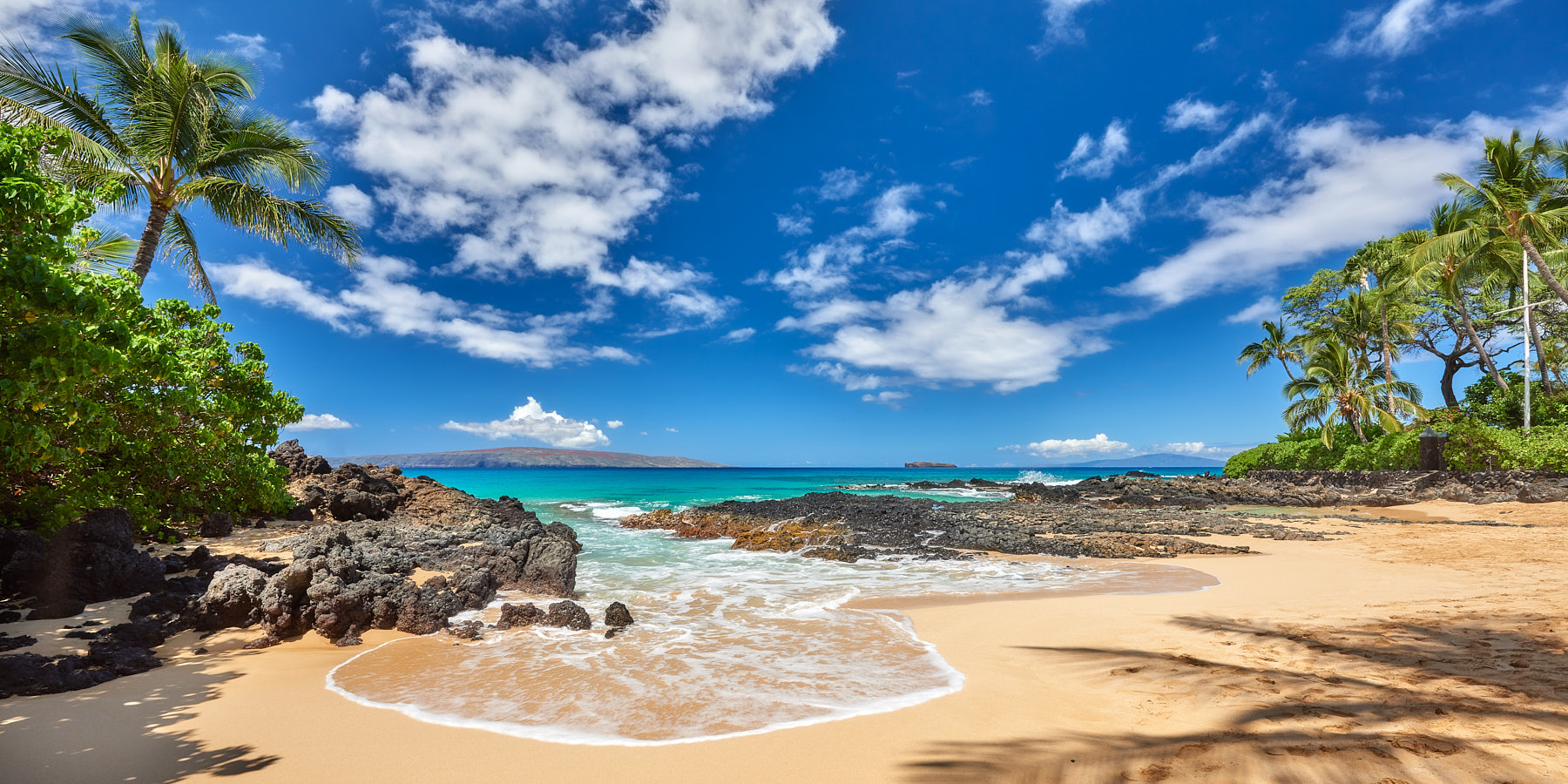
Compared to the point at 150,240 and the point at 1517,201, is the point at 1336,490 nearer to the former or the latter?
the point at 1517,201

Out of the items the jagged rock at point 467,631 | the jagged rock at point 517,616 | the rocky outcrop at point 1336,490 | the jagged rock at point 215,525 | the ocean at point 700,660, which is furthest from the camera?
the rocky outcrop at point 1336,490

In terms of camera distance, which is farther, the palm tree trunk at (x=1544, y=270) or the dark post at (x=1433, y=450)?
the dark post at (x=1433, y=450)

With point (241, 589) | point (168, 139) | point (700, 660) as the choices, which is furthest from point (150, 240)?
point (700, 660)

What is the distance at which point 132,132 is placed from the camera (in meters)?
12.1

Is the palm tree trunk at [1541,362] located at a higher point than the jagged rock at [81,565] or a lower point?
higher

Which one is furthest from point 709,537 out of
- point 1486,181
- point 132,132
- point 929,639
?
point 1486,181

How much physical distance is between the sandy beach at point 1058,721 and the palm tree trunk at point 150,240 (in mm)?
10244

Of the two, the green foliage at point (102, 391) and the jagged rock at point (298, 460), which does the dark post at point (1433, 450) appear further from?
the jagged rock at point (298, 460)

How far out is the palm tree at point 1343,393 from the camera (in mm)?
30250

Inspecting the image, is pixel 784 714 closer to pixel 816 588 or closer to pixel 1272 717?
pixel 1272 717

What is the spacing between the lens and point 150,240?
11711 mm

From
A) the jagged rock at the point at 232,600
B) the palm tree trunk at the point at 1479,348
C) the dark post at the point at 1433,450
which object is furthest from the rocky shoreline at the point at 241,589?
the palm tree trunk at the point at 1479,348

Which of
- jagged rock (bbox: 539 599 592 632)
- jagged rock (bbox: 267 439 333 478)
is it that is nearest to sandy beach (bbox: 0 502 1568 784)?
jagged rock (bbox: 539 599 592 632)

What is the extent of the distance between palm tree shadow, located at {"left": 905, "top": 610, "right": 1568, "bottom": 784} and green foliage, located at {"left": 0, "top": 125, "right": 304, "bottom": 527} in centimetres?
674
